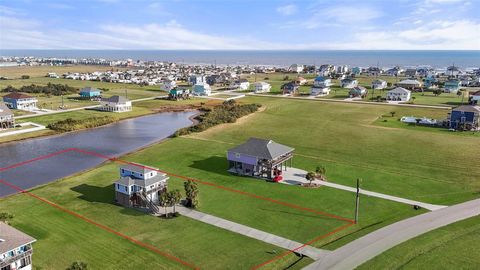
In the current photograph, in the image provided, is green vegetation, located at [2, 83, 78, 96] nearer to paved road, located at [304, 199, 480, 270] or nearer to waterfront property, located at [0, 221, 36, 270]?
waterfront property, located at [0, 221, 36, 270]

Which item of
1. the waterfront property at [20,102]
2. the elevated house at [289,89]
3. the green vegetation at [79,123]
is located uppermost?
the elevated house at [289,89]

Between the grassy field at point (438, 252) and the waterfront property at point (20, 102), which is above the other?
the waterfront property at point (20, 102)

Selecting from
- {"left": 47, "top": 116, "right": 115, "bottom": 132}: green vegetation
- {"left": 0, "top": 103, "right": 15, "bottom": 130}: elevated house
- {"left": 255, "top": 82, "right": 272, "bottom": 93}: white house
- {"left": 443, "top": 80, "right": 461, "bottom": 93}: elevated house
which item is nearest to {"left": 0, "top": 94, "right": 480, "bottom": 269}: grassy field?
{"left": 47, "top": 116, "right": 115, "bottom": 132}: green vegetation

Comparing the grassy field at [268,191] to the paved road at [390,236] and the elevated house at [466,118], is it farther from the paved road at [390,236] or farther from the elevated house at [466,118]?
the elevated house at [466,118]

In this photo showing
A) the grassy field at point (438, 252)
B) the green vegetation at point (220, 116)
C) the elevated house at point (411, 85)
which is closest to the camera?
the grassy field at point (438, 252)

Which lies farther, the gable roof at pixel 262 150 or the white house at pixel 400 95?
the white house at pixel 400 95

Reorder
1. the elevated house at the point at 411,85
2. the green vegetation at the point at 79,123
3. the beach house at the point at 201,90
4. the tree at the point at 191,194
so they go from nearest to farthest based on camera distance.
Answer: the tree at the point at 191,194 → the green vegetation at the point at 79,123 → the beach house at the point at 201,90 → the elevated house at the point at 411,85

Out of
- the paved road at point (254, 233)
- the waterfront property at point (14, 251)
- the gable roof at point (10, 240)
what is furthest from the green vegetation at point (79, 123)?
the waterfront property at point (14, 251)
